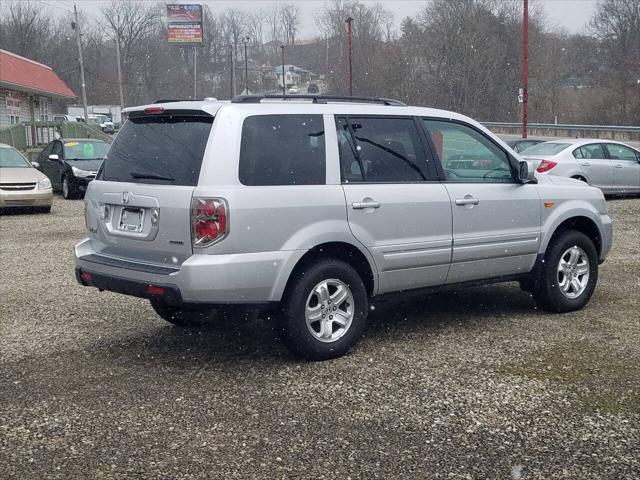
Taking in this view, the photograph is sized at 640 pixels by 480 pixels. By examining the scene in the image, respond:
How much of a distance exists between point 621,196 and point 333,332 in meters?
14.3

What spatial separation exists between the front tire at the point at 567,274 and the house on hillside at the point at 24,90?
29.4 meters

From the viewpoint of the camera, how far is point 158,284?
4.94 metres

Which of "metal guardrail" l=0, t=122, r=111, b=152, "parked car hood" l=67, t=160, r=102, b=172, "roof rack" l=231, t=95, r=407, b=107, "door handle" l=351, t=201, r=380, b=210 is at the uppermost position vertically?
"metal guardrail" l=0, t=122, r=111, b=152

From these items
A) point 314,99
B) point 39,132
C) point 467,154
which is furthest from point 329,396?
point 39,132

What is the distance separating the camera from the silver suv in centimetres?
491

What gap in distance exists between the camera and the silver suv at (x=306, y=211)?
4.91 metres

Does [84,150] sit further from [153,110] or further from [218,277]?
[218,277]

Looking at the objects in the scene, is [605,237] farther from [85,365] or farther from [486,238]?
[85,365]

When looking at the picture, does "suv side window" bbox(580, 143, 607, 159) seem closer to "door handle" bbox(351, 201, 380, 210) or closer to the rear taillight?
"door handle" bbox(351, 201, 380, 210)

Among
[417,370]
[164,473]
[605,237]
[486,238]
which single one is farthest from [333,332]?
[605,237]

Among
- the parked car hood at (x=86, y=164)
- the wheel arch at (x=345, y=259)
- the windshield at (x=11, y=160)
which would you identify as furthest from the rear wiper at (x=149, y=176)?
the parked car hood at (x=86, y=164)

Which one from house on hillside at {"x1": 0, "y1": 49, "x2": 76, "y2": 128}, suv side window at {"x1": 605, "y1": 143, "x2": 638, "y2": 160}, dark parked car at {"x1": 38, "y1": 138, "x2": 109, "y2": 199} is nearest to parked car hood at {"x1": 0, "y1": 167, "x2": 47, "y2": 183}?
dark parked car at {"x1": 38, "y1": 138, "x2": 109, "y2": 199}

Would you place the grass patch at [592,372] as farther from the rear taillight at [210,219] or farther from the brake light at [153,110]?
the brake light at [153,110]

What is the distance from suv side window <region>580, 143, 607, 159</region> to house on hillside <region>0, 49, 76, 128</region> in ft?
79.2
